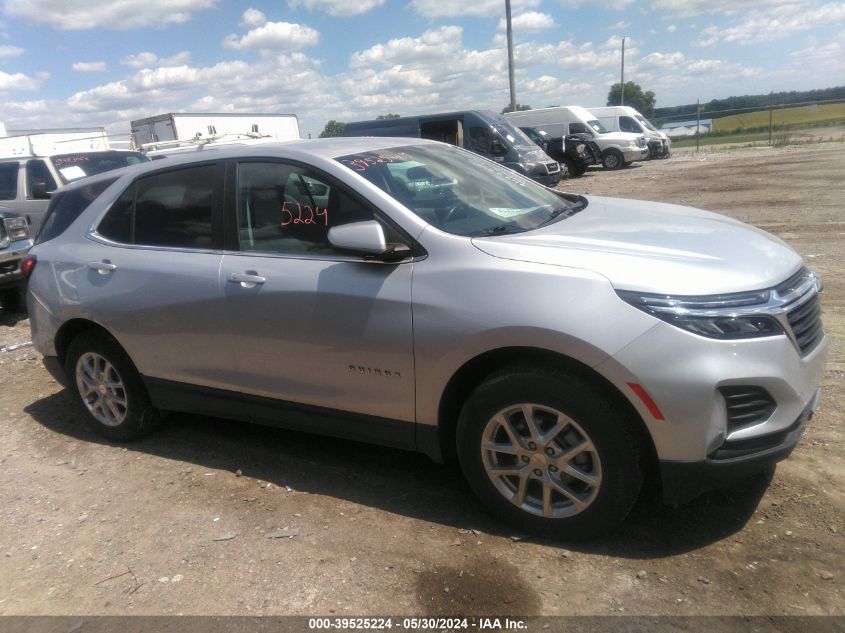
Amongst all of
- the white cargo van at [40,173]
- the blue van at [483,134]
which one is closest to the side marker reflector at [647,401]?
the white cargo van at [40,173]

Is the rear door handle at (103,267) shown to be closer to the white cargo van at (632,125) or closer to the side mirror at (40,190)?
the side mirror at (40,190)

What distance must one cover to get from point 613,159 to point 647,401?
24823mm

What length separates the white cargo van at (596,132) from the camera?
83.4 ft

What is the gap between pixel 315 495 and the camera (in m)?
3.64

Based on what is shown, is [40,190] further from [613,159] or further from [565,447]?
[613,159]

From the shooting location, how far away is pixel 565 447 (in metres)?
2.86

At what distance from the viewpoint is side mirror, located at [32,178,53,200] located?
10.2 metres

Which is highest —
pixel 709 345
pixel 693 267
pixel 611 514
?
pixel 693 267

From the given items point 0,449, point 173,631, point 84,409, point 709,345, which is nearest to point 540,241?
point 709,345

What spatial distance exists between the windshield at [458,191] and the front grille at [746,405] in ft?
4.06

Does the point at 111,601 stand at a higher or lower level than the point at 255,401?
lower

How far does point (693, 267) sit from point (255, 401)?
237cm

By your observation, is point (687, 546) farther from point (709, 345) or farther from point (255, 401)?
point (255, 401)

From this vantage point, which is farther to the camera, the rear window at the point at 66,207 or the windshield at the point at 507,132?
the windshield at the point at 507,132
